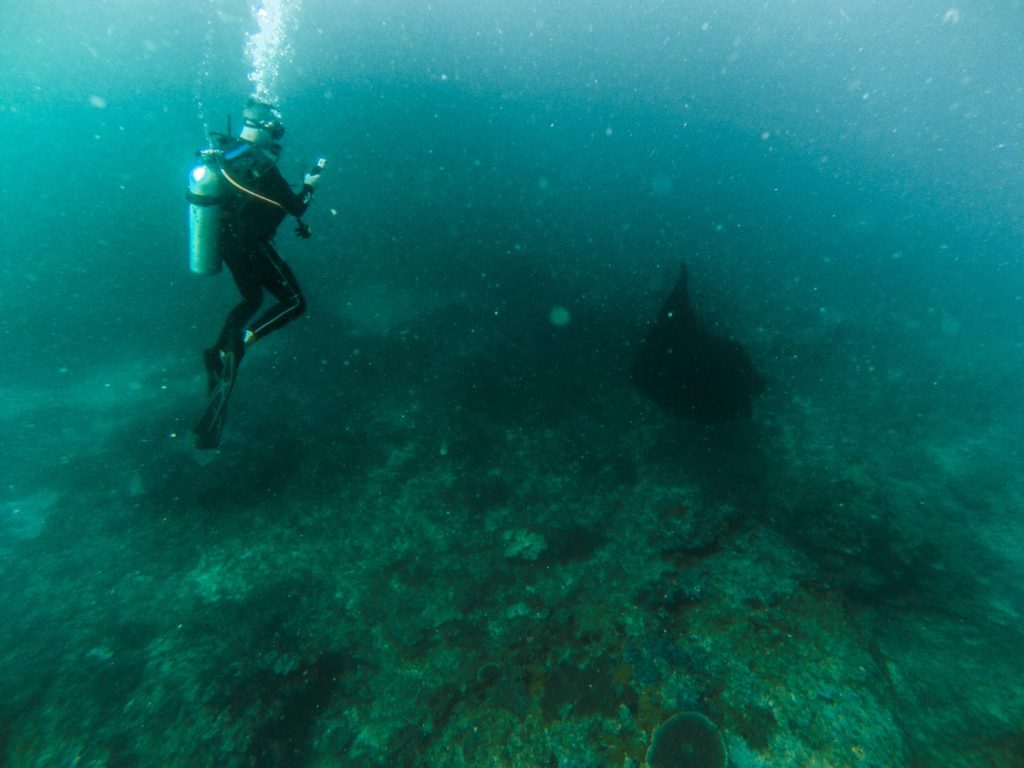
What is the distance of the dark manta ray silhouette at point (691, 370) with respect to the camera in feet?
26.1

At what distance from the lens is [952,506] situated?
20.2 ft

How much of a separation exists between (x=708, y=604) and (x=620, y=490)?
7.24 feet

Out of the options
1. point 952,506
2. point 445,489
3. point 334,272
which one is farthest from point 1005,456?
point 334,272

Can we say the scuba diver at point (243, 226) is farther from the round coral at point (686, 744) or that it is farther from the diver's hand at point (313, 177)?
the round coral at point (686, 744)

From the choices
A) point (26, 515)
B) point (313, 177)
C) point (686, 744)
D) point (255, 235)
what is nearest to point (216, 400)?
point (255, 235)

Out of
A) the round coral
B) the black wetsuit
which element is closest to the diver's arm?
the black wetsuit

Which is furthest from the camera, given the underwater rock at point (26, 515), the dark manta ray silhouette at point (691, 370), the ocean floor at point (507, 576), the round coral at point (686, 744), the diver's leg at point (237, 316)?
the dark manta ray silhouette at point (691, 370)

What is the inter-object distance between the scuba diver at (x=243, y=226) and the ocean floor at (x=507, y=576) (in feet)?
7.42

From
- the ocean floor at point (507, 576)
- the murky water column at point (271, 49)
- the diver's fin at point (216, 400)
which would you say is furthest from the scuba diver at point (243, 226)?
the murky water column at point (271, 49)

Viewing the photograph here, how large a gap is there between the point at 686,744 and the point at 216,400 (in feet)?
17.2

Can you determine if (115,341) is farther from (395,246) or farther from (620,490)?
(620,490)

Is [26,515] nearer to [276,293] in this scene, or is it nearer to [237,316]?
[237,316]

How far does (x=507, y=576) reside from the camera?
503 cm

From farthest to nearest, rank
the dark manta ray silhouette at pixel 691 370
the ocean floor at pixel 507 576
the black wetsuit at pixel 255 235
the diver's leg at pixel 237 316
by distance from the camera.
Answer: the dark manta ray silhouette at pixel 691 370 → the diver's leg at pixel 237 316 → the black wetsuit at pixel 255 235 → the ocean floor at pixel 507 576
